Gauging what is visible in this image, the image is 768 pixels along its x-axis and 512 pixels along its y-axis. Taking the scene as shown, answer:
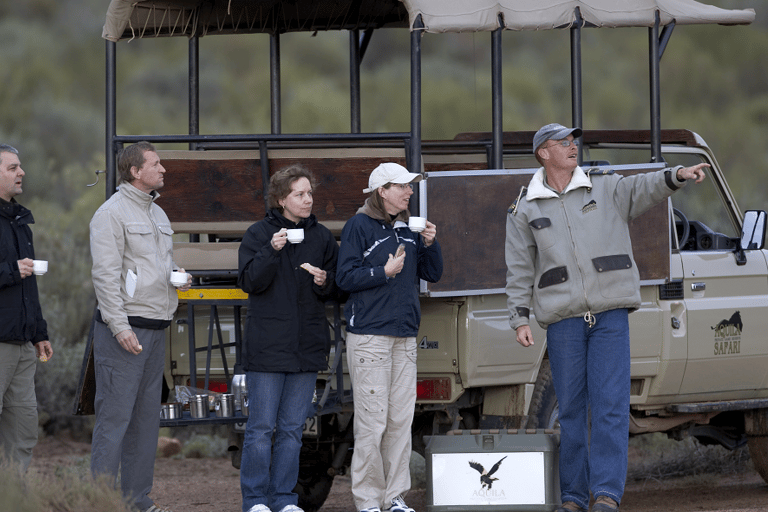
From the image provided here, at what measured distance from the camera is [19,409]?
5.41 m

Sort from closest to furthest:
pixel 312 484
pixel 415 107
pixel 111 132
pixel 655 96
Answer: pixel 415 107 → pixel 111 132 → pixel 655 96 → pixel 312 484

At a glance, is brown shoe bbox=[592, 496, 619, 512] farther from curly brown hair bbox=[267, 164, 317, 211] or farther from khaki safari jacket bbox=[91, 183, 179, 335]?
khaki safari jacket bbox=[91, 183, 179, 335]

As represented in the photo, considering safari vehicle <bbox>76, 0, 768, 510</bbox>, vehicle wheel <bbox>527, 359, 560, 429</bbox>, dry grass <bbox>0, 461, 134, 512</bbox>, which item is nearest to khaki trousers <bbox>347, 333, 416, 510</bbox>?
safari vehicle <bbox>76, 0, 768, 510</bbox>

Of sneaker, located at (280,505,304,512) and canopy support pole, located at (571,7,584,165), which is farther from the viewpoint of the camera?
canopy support pole, located at (571,7,584,165)

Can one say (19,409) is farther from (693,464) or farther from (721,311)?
(693,464)

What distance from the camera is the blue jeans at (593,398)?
509 cm

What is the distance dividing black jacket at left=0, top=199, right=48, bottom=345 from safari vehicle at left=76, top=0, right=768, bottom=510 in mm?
560

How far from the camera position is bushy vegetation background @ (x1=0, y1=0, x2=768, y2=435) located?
25.4 metres

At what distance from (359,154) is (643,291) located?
73.7 inches

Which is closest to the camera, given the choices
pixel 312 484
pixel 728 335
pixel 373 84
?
pixel 728 335

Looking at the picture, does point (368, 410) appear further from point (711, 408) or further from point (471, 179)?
point (711, 408)

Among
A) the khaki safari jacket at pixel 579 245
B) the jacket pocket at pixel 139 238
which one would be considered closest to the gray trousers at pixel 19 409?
the jacket pocket at pixel 139 238

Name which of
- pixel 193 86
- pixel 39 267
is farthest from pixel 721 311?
pixel 39 267

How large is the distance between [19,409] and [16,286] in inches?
25.3
